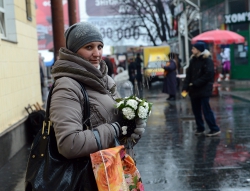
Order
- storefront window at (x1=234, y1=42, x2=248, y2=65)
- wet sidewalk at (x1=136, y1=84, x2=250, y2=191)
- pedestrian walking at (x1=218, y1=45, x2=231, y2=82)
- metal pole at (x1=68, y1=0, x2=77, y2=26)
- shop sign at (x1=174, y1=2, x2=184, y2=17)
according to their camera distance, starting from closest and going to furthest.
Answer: wet sidewalk at (x1=136, y1=84, x2=250, y2=191), metal pole at (x1=68, y1=0, x2=77, y2=26), storefront window at (x1=234, y1=42, x2=248, y2=65), pedestrian walking at (x1=218, y1=45, x2=231, y2=82), shop sign at (x1=174, y1=2, x2=184, y2=17)

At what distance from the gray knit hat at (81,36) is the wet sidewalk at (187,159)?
3455mm

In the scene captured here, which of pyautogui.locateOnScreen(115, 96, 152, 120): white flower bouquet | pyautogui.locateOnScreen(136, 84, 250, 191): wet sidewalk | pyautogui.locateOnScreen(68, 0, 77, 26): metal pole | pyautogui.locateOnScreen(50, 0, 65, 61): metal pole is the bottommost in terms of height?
pyautogui.locateOnScreen(136, 84, 250, 191): wet sidewalk

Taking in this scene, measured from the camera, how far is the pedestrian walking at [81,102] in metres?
2.51

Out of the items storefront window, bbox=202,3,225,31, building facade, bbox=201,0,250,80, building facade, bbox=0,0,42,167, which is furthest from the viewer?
storefront window, bbox=202,3,225,31

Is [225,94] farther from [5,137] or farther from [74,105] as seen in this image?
[74,105]

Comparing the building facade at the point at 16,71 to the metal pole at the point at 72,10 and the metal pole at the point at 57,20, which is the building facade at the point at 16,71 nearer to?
the metal pole at the point at 57,20

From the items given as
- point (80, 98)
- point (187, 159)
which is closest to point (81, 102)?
point (80, 98)

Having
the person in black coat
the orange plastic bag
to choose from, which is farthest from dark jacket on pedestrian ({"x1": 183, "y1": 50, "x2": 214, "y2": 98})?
the orange plastic bag

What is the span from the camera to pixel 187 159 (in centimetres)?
754

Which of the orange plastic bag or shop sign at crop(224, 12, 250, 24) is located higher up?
shop sign at crop(224, 12, 250, 24)

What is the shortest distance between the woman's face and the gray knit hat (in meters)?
0.03

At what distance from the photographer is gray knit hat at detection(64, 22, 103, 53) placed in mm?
2795

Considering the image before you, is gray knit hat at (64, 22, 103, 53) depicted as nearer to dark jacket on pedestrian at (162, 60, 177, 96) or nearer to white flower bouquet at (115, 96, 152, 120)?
white flower bouquet at (115, 96, 152, 120)

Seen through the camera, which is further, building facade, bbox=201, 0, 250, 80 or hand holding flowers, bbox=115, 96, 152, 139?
building facade, bbox=201, 0, 250, 80
